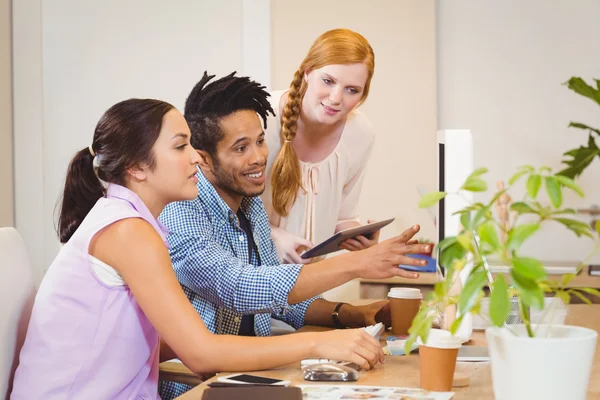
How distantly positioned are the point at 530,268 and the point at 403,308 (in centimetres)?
104

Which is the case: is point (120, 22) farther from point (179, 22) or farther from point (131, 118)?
point (131, 118)

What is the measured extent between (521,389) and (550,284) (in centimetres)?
13

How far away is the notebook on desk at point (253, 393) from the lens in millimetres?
1196

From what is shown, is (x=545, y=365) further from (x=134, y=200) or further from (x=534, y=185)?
(x=134, y=200)

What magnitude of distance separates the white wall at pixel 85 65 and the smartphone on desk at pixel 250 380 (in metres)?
2.88

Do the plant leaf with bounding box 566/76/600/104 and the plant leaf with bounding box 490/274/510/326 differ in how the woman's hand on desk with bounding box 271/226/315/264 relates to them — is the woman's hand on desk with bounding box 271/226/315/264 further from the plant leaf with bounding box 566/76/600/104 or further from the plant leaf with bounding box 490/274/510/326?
the plant leaf with bounding box 490/274/510/326

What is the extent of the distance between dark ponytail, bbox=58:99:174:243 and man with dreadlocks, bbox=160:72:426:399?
0.46ft

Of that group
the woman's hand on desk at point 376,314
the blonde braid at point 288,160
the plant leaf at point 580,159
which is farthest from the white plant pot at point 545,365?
the blonde braid at point 288,160

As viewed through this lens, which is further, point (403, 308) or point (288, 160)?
point (288, 160)

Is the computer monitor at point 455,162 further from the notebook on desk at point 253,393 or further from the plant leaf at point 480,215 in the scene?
the plant leaf at point 480,215

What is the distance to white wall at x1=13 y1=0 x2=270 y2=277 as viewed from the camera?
162 inches

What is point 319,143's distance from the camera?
9.24 feet

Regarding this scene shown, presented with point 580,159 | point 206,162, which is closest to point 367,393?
point 580,159

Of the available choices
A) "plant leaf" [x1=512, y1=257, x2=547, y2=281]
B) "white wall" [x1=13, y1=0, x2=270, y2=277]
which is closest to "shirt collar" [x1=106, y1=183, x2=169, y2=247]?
"plant leaf" [x1=512, y1=257, x2=547, y2=281]
